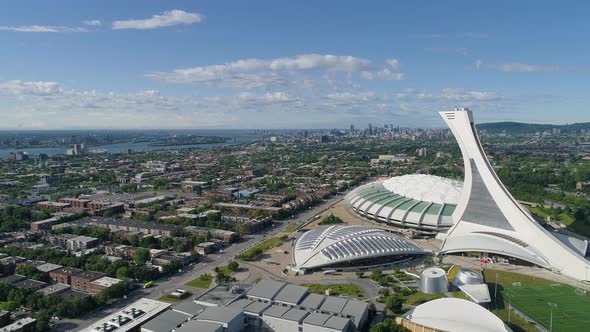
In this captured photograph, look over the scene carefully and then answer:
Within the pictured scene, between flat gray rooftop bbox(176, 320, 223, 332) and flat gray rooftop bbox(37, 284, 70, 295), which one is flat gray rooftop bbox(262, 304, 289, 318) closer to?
flat gray rooftop bbox(176, 320, 223, 332)

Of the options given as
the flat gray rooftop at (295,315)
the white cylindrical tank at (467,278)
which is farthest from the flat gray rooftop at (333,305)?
the white cylindrical tank at (467,278)

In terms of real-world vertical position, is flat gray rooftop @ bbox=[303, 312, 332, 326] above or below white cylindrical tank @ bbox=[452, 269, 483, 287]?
above

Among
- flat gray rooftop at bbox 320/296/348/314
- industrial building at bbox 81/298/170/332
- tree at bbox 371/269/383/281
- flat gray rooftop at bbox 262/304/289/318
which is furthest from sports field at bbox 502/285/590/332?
industrial building at bbox 81/298/170/332

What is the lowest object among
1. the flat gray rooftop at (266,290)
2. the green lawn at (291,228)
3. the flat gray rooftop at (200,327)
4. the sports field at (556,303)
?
the green lawn at (291,228)

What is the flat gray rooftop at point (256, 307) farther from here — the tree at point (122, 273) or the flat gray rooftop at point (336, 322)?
the tree at point (122, 273)

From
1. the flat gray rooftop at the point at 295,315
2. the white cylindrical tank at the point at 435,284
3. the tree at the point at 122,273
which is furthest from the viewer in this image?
the tree at the point at 122,273
